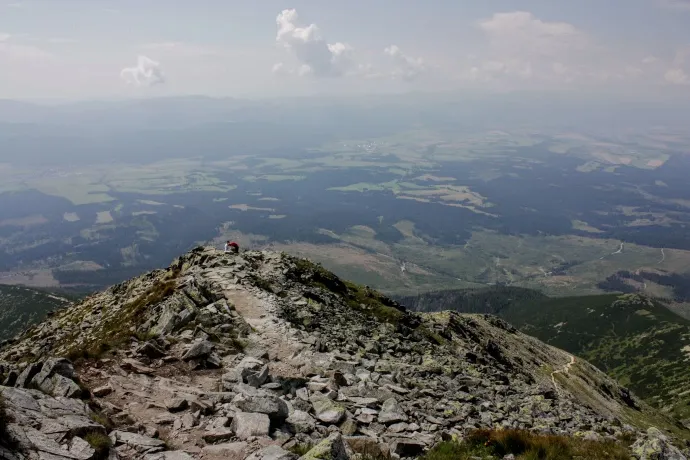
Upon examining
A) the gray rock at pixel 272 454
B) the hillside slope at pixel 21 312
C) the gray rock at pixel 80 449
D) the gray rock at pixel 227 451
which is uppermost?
the gray rock at pixel 80 449

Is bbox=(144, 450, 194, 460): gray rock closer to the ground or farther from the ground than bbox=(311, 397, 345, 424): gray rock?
farther from the ground

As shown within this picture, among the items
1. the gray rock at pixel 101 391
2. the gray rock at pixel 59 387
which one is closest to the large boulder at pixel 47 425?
the gray rock at pixel 59 387

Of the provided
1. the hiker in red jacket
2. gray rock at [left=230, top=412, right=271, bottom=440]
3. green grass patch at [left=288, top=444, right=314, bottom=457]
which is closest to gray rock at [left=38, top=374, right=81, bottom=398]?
gray rock at [left=230, top=412, right=271, bottom=440]

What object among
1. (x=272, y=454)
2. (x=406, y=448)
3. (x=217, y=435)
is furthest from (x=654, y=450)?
(x=217, y=435)

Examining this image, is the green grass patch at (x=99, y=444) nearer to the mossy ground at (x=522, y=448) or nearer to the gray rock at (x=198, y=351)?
the mossy ground at (x=522, y=448)

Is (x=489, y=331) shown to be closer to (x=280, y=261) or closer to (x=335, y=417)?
(x=280, y=261)

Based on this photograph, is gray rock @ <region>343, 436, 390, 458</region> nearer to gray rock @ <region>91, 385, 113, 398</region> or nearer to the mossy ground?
the mossy ground
